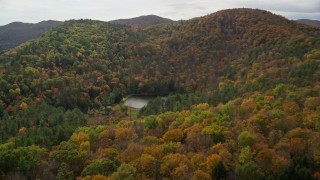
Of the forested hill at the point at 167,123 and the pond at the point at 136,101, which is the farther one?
the pond at the point at 136,101

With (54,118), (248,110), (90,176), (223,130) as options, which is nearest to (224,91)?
(248,110)

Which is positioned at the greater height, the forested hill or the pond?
the forested hill

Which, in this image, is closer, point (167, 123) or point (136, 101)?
point (167, 123)

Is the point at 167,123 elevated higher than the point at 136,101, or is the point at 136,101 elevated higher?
the point at 167,123

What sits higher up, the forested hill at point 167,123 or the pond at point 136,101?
the forested hill at point 167,123

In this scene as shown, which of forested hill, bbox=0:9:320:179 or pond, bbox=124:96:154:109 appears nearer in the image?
forested hill, bbox=0:9:320:179

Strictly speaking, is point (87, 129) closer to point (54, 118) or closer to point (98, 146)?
point (98, 146)

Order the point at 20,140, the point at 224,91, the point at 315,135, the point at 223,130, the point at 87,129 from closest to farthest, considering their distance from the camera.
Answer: the point at 315,135, the point at 223,130, the point at 20,140, the point at 87,129, the point at 224,91

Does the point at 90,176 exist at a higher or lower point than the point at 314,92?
lower
